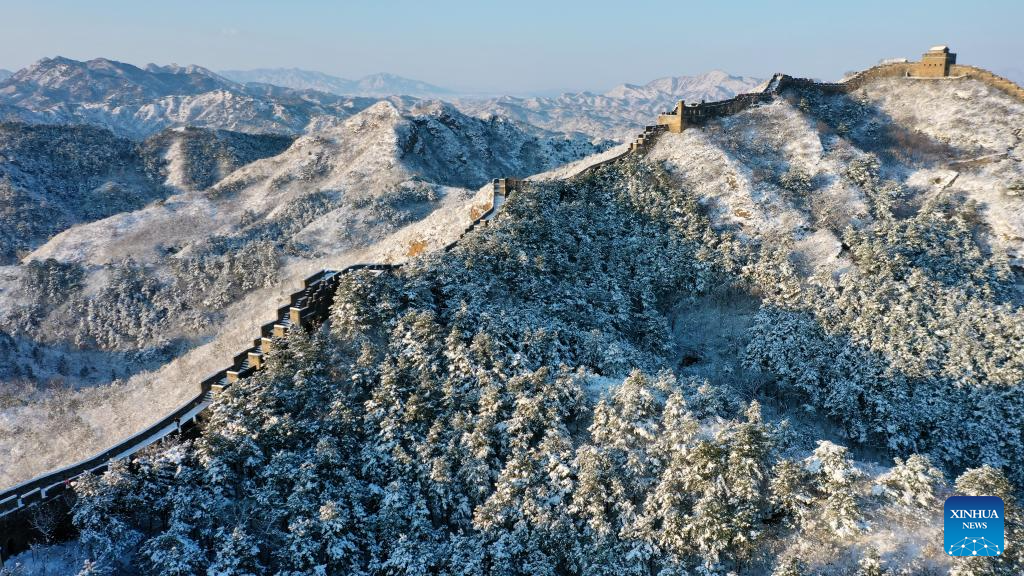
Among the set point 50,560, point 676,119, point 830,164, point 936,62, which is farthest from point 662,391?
point 936,62

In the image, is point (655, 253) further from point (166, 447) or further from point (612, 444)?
point (166, 447)

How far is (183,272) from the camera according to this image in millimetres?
50812

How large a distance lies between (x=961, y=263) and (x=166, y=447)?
4406cm

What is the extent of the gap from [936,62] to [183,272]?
74.6m

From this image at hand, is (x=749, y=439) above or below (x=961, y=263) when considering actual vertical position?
below

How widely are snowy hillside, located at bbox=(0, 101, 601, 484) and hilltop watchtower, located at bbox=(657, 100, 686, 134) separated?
20.0 m

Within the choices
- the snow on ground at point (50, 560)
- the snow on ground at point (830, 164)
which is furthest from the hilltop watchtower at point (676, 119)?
the snow on ground at point (50, 560)

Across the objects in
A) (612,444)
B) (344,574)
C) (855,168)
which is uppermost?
(855,168)

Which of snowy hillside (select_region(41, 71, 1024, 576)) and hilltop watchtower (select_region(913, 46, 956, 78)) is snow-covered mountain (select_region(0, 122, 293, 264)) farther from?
hilltop watchtower (select_region(913, 46, 956, 78))

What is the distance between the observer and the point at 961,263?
115 feet

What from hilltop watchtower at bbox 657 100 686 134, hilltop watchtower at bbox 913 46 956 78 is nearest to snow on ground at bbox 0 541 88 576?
hilltop watchtower at bbox 657 100 686 134

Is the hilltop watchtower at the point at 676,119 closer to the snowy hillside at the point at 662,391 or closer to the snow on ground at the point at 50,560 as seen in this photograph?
the snowy hillside at the point at 662,391

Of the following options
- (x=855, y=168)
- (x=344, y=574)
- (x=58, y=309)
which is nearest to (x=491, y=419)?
(x=344, y=574)

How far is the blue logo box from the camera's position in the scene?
48.1ft
